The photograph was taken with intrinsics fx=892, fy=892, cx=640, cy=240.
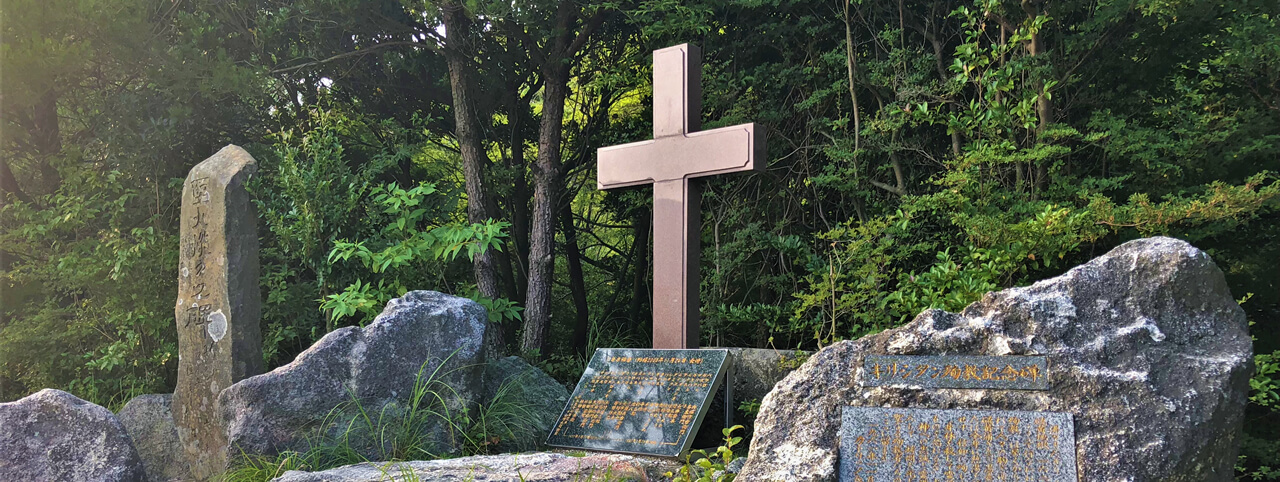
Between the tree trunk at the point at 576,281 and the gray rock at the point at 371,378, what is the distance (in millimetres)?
→ 3209

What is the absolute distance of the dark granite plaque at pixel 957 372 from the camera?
10.7 ft

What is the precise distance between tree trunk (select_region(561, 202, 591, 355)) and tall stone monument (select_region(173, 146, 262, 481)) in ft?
10.9

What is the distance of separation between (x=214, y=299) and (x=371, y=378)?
1473mm

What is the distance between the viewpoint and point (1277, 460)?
A: 487cm

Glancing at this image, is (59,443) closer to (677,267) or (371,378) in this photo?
(371,378)

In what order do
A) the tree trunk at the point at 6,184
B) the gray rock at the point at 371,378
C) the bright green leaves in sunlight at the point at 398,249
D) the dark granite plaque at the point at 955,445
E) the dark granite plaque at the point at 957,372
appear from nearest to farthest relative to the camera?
the dark granite plaque at the point at 955,445 < the dark granite plaque at the point at 957,372 < the gray rock at the point at 371,378 < the bright green leaves in sunlight at the point at 398,249 < the tree trunk at the point at 6,184

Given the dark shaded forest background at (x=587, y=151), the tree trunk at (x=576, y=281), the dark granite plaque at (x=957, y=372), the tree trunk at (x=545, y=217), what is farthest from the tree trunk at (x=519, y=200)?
the dark granite plaque at (x=957, y=372)

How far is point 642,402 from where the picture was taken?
16.1ft

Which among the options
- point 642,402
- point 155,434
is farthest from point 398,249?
point 642,402

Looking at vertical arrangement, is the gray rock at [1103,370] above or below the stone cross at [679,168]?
below

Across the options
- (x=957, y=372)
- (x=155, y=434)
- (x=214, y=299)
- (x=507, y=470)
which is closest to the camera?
(x=957, y=372)

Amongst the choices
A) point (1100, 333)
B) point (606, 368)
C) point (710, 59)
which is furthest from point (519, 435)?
point (710, 59)

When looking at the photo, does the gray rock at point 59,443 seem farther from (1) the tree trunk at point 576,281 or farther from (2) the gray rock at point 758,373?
(1) the tree trunk at point 576,281

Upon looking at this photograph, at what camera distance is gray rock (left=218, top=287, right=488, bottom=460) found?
491cm
